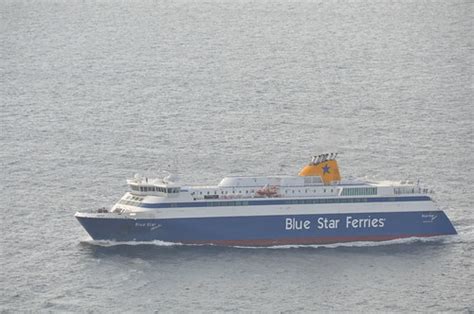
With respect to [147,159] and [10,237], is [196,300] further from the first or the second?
[147,159]

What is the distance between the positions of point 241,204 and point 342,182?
430 inches

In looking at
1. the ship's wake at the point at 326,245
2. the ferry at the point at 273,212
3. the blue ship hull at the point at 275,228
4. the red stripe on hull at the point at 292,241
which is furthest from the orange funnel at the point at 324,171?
the ship's wake at the point at 326,245

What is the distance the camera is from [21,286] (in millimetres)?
153375

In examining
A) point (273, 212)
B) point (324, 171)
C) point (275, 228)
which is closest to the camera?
point (275, 228)

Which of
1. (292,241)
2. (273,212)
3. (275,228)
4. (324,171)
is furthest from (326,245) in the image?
(324,171)

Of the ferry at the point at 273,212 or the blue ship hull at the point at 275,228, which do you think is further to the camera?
the ferry at the point at 273,212

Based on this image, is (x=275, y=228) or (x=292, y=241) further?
(x=292, y=241)

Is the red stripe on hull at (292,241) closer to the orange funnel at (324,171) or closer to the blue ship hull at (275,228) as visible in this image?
the blue ship hull at (275,228)

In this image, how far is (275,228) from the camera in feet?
559

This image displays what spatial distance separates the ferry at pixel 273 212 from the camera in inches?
6634

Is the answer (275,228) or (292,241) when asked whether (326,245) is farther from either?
(275,228)

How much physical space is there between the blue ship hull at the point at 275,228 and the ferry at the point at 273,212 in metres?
0.10

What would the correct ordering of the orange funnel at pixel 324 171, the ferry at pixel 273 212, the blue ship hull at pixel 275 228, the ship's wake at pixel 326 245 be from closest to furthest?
the blue ship hull at pixel 275 228
the ship's wake at pixel 326 245
the ferry at pixel 273 212
the orange funnel at pixel 324 171

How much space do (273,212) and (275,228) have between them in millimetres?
1652
